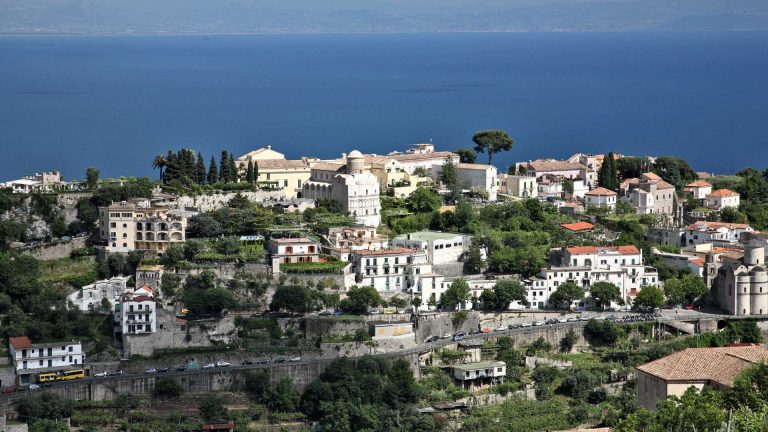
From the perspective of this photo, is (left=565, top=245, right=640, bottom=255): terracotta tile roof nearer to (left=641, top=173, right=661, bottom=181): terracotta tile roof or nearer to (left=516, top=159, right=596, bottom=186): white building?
(left=641, top=173, right=661, bottom=181): terracotta tile roof

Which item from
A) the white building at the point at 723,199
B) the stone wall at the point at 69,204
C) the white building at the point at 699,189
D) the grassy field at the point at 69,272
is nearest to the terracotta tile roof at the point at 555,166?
the white building at the point at 699,189

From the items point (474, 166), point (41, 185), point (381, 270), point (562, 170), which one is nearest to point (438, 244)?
point (381, 270)

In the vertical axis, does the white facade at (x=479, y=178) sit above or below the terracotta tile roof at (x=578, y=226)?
above

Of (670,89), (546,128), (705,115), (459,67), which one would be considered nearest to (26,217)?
(546,128)

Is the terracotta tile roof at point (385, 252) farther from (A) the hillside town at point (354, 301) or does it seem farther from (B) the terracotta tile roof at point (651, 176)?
(B) the terracotta tile roof at point (651, 176)

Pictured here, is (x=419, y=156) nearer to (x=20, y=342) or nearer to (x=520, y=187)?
(x=520, y=187)

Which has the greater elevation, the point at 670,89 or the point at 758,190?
the point at 670,89

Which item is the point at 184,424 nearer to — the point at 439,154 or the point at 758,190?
the point at 439,154

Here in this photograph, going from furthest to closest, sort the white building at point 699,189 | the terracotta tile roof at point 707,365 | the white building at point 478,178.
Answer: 1. the white building at point 699,189
2. the white building at point 478,178
3. the terracotta tile roof at point 707,365
